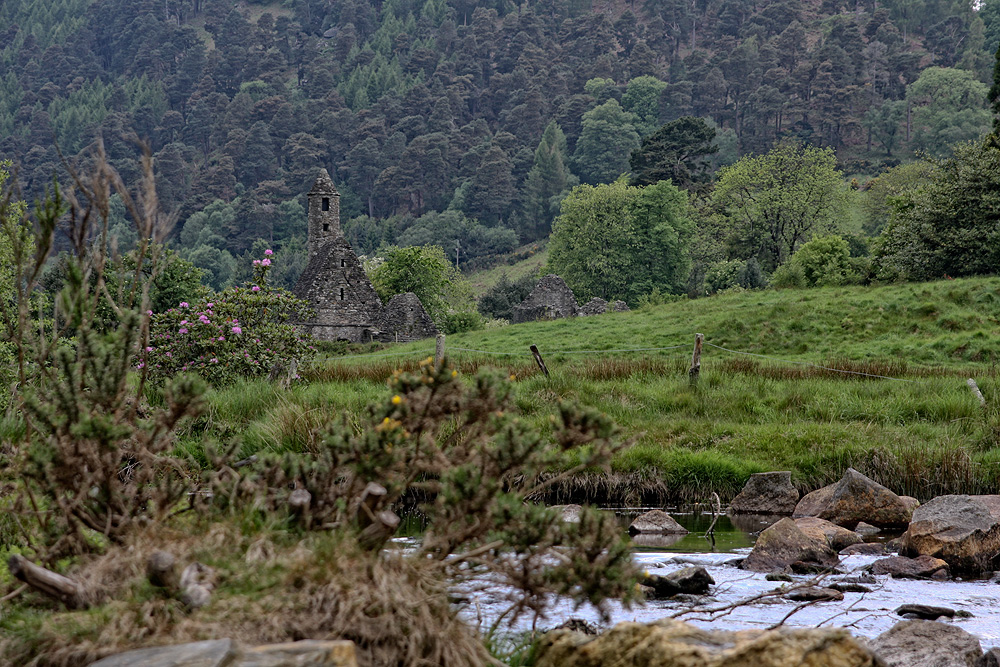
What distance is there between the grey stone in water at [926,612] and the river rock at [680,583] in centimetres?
154

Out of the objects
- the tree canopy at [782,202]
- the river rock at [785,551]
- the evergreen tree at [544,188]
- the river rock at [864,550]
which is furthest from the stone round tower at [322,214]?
the evergreen tree at [544,188]

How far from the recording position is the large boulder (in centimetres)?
1118

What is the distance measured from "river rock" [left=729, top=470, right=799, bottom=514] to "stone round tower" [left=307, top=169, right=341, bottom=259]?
167ft

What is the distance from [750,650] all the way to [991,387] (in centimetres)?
1339

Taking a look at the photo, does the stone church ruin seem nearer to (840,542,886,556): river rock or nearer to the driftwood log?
(840,542,886,556): river rock

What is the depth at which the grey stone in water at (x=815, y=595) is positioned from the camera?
7746 millimetres

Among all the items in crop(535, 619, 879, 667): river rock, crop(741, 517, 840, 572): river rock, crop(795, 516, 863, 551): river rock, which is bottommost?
crop(795, 516, 863, 551): river rock

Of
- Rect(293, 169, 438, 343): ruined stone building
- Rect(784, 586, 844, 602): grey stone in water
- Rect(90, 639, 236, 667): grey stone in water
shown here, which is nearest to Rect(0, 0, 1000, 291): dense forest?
Rect(293, 169, 438, 343): ruined stone building

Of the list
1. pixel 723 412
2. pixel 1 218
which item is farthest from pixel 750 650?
pixel 723 412

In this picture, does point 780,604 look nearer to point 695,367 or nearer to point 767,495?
point 767,495

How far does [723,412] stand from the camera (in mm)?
15516

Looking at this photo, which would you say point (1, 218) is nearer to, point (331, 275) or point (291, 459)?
point (291, 459)

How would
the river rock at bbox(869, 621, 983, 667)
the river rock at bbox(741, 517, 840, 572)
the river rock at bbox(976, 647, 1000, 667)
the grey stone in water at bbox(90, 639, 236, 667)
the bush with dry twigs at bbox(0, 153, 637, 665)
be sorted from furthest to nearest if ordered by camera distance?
the river rock at bbox(741, 517, 840, 572), the river rock at bbox(869, 621, 983, 667), the river rock at bbox(976, 647, 1000, 667), the bush with dry twigs at bbox(0, 153, 637, 665), the grey stone in water at bbox(90, 639, 236, 667)

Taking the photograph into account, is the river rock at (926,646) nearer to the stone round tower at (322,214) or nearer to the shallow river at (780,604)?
the shallow river at (780,604)
